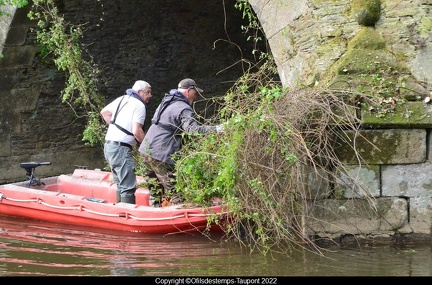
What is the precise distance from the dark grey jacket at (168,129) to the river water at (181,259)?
0.87 m

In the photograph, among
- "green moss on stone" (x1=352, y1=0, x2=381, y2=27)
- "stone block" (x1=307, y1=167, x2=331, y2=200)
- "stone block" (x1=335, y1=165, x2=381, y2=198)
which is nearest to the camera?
"stone block" (x1=335, y1=165, x2=381, y2=198)

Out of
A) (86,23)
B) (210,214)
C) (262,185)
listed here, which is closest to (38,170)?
(86,23)

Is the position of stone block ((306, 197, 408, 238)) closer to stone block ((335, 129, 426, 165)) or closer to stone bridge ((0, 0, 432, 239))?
stone bridge ((0, 0, 432, 239))

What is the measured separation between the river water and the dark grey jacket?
87 centimetres

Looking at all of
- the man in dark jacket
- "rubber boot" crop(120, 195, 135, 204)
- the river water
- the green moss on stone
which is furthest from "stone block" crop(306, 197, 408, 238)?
"rubber boot" crop(120, 195, 135, 204)

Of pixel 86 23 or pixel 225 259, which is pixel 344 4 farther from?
pixel 86 23

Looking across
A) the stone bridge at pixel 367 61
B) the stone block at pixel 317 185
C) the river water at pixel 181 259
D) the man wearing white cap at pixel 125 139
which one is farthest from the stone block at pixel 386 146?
the man wearing white cap at pixel 125 139

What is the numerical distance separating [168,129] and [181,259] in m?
1.93

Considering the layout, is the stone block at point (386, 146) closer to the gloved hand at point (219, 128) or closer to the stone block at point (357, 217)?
the stone block at point (357, 217)

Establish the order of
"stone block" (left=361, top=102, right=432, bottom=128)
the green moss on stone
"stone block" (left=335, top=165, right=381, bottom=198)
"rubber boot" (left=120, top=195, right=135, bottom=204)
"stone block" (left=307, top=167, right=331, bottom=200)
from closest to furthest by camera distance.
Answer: "stone block" (left=361, top=102, right=432, bottom=128) < "stone block" (left=335, top=165, right=381, bottom=198) < "stone block" (left=307, top=167, right=331, bottom=200) < the green moss on stone < "rubber boot" (left=120, top=195, right=135, bottom=204)

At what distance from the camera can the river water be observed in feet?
23.1

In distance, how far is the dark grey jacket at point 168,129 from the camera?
9227mm

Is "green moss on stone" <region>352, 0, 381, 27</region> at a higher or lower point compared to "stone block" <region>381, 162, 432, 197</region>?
higher

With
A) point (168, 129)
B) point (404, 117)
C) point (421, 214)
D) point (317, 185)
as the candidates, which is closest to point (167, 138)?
point (168, 129)
